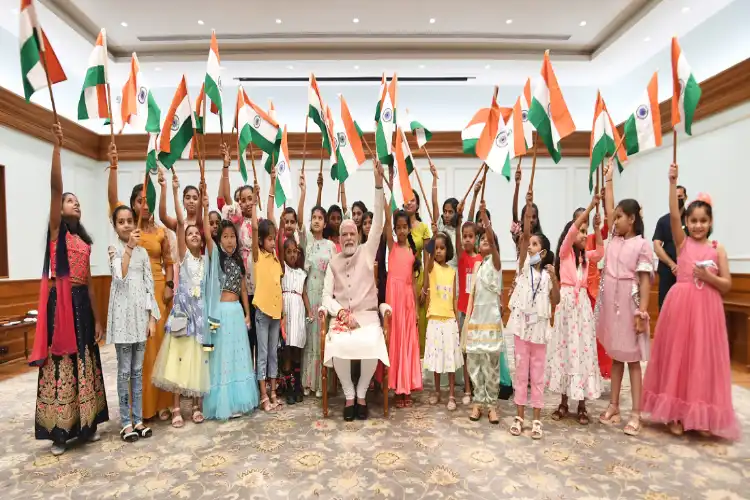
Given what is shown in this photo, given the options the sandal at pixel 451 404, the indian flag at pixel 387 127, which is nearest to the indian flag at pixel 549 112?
the indian flag at pixel 387 127

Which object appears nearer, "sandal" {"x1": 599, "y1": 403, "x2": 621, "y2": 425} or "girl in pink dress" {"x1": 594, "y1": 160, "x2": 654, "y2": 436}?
"girl in pink dress" {"x1": 594, "y1": 160, "x2": 654, "y2": 436}

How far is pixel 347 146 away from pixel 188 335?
2285 millimetres

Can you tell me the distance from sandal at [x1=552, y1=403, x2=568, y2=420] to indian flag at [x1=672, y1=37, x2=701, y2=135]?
2.32 meters

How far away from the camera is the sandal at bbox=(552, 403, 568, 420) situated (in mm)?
3509

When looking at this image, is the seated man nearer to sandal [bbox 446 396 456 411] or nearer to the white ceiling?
sandal [bbox 446 396 456 411]

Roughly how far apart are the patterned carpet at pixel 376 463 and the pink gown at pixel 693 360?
17 cm

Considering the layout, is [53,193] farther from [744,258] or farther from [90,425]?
[744,258]

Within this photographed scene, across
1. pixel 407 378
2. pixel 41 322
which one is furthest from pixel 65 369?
pixel 407 378

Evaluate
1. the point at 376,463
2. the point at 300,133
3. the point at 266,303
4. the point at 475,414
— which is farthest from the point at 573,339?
the point at 300,133

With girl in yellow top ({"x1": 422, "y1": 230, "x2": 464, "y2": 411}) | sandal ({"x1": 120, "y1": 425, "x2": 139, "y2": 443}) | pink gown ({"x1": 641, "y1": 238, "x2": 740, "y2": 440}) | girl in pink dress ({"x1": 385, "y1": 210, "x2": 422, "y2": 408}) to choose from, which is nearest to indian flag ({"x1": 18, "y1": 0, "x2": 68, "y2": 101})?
sandal ({"x1": 120, "y1": 425, "x2": 139, "y2": 443})

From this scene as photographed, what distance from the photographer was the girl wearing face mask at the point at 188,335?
339 cm

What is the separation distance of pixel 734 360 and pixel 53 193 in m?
7.40

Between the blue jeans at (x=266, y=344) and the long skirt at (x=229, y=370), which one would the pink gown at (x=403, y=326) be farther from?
the long skirt at (x=229, y=370)

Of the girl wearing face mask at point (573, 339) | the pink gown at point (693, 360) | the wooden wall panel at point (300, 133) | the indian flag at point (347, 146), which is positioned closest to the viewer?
the pink gown at point (693, 360)
